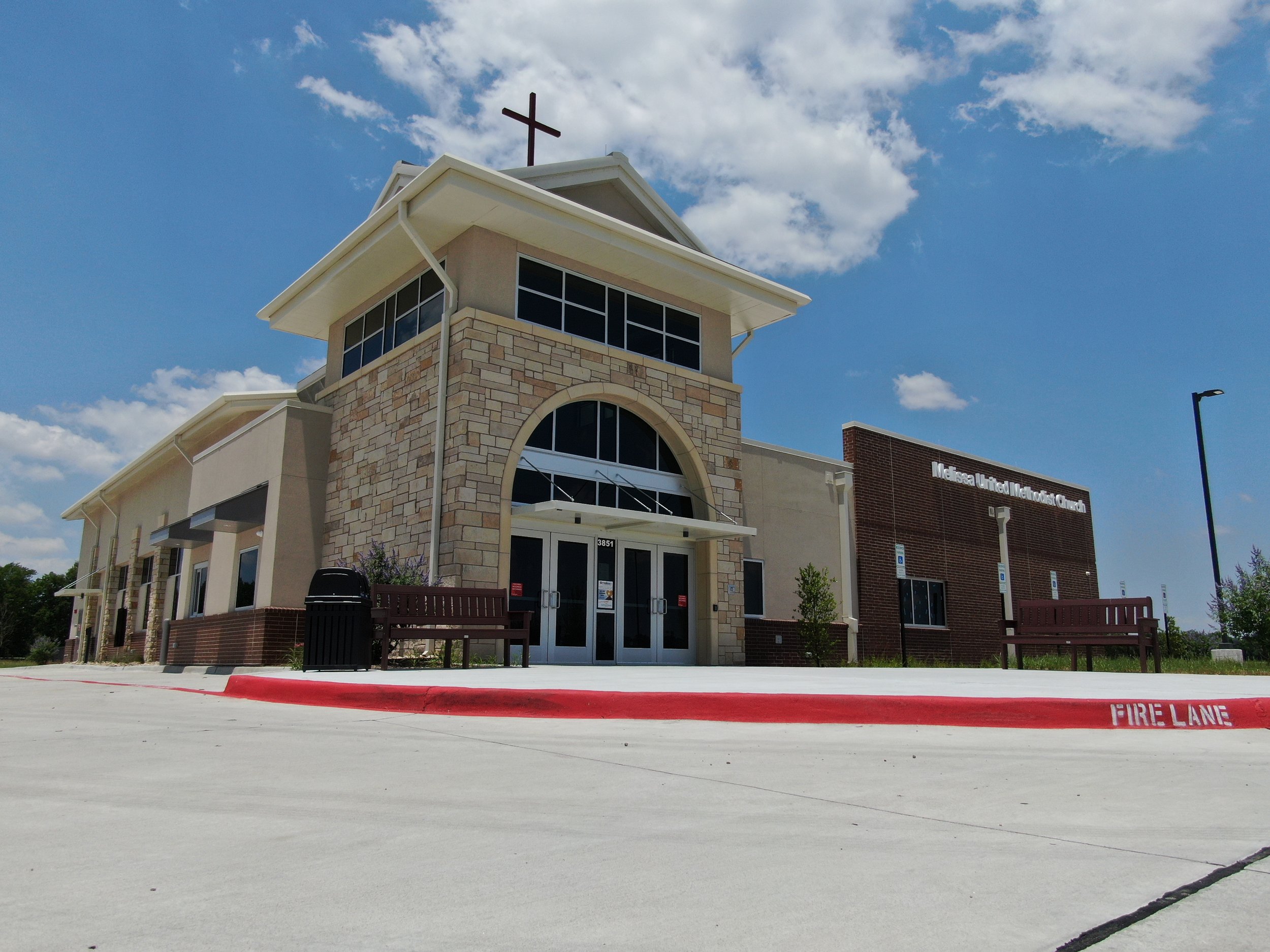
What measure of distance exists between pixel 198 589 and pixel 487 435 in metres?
11.6

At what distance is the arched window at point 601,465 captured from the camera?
55.5 ft

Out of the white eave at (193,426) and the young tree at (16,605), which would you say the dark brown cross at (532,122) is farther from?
the young tree at (16,605)

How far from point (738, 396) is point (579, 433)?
13.4ft

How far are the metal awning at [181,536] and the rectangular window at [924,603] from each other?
633 inches

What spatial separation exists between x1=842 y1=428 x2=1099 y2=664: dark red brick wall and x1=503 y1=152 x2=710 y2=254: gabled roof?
7.54 meters

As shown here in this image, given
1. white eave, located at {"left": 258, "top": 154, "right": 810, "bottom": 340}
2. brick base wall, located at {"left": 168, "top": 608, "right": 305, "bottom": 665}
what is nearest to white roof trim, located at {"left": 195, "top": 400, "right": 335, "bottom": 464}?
white eave, located at {"left": 258, "top": 154, "right": 810, "bottom": 340}

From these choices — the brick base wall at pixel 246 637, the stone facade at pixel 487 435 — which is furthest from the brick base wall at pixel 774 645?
the brick base wall at pixel 246 637

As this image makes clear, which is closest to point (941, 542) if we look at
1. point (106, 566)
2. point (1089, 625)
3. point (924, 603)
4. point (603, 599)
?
point (924, 603)

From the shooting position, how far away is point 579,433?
1777 centimetres

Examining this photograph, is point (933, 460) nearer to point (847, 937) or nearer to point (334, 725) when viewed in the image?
point (334, 725)

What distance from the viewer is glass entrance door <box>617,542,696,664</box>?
1775cm

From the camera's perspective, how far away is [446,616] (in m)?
11.9

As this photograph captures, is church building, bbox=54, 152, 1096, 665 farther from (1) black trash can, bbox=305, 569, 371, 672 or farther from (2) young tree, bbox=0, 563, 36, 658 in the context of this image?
(2) young tree, bbox=0, 563, 36, 658

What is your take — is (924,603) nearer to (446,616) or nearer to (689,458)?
(689,458)
